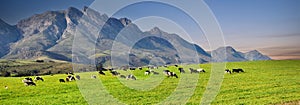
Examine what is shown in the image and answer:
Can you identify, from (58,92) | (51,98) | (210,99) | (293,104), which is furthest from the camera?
(58,92)

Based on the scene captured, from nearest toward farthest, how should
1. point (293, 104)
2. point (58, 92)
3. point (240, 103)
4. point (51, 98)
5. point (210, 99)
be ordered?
point (293, 104) → point (240, 103) → point (210, 99) → point (51, 98) → point (58, 92)

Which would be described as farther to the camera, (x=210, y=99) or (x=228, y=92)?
(x=228, y=92)

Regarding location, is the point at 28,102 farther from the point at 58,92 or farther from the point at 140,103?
the point at 140,103

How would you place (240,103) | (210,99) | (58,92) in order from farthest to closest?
1. (58,92)
2. (210,99)
3. (240,103)

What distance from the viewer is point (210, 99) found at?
95.5 feet

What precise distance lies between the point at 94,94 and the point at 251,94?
48.0 feet

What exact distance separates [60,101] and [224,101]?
13471 millimetres

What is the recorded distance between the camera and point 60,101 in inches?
1169

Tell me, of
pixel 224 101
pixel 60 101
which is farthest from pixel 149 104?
pixel 60 101

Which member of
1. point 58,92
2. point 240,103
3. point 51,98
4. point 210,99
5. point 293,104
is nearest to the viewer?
point 293,104

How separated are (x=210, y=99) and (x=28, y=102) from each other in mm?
15150

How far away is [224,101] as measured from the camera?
90.4 ft

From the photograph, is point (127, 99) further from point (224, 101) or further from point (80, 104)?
point (224, 101)

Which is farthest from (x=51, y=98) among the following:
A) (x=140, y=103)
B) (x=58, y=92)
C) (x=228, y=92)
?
(x=228, y=92)
